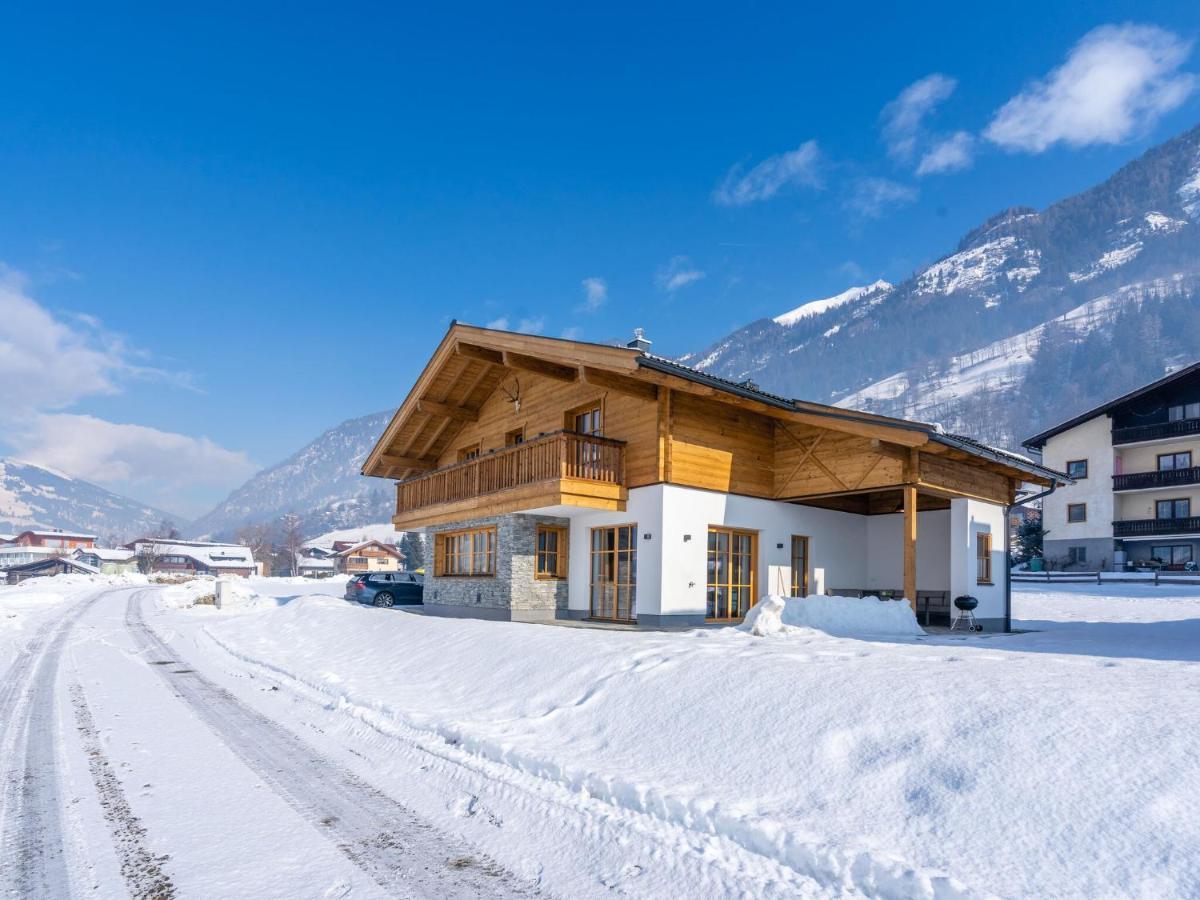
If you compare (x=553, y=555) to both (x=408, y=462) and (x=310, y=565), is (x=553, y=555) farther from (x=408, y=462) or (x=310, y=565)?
(x=310, y=565)

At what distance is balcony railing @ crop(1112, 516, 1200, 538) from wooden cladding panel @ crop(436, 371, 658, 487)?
38537 millimetres

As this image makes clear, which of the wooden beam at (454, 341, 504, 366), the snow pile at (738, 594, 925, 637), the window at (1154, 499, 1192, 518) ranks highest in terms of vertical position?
the wooden beam at (454, 341, 504, 366)

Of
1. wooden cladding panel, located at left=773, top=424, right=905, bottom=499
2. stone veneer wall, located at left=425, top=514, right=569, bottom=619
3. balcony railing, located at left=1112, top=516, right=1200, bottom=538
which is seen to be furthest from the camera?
balcony railing, located at left=1112, top=516, right=1200, bottom=538

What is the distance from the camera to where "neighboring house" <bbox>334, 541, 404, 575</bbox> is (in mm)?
111000

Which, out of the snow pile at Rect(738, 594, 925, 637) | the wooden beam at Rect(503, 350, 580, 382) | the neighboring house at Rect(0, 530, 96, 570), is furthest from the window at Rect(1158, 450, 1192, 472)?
the neighboring house at Rect(0, 530, 96, 570)

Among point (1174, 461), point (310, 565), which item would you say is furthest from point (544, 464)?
point (310, 565)

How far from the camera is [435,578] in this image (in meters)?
21.3

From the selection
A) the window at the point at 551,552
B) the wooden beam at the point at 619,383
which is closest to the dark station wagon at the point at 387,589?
the window at the point at 551,552

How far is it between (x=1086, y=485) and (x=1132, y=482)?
7.77 ft

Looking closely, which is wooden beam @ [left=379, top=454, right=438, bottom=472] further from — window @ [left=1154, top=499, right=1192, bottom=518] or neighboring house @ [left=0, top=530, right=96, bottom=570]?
neighboring house @ [left=0, top=530, right=96, bottom=570]

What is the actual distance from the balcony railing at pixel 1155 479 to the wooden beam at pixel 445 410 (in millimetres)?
38663

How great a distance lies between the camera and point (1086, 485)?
145 ft

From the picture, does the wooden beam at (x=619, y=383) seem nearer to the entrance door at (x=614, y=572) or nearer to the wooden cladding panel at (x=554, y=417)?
the wooden cladding panel at (x=554, y=417)

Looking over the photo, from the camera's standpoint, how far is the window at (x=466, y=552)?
19.0m
